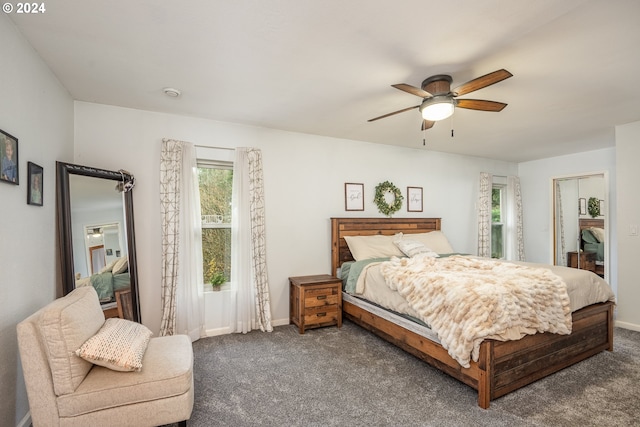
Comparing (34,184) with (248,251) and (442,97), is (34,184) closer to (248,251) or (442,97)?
(248,251)

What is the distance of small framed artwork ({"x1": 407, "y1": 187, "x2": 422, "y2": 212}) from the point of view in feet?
16.2

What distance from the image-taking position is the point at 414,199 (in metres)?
4.98

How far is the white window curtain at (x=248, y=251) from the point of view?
11.8 feet

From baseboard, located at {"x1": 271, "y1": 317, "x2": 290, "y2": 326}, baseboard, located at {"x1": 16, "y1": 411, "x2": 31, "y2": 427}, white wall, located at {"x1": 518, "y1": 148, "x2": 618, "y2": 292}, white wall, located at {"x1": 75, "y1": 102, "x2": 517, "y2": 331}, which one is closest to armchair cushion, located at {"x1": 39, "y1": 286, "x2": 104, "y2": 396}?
baseboard, located at {"x1": 16, "y1": 411, "x2": 31, "y2": 427}

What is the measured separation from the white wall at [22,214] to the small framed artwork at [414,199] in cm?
436

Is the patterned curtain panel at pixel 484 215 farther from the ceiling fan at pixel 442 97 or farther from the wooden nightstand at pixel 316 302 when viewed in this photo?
the ceiling fan at pixel 442 97

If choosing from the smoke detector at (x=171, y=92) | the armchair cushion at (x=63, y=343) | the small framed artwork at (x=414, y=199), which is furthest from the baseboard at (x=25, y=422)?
the small framed artwork at (x=414, y=199)

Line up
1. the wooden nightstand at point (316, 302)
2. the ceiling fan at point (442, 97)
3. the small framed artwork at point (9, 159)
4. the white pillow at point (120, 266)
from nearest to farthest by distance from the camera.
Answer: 1. the small framed artwork at point (9, 159)
2. the ceiling fan at point (442, 97)
3. the white pillow at point (120, 266)
4. the wooden nightstand at point (316, 302)

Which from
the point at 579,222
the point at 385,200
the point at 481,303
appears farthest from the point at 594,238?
the point at 481,303

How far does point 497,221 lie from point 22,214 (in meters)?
6.60

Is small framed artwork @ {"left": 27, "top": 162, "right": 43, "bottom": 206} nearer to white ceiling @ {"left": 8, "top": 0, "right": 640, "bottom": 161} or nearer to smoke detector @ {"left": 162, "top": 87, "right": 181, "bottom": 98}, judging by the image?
white ceiling @ {"left": 8, "top": 0, "right": 640, "bottom": 161}

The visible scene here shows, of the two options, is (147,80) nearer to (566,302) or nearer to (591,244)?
(566,302)

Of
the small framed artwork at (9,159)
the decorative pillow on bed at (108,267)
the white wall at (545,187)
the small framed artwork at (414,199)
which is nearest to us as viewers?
the small framed artwork at (9,159)

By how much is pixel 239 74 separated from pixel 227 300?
8.27 ft
